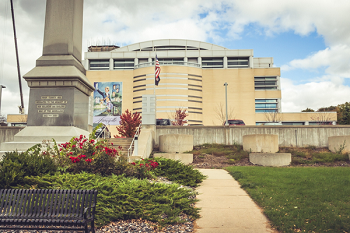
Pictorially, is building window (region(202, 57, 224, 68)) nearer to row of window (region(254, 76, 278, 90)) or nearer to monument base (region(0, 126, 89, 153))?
row of window (region(254, 76, 278, 90))

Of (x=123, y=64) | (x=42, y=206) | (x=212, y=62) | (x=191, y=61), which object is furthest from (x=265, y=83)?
(x=42, y=206)

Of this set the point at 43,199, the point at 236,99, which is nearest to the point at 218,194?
the point at 43,199

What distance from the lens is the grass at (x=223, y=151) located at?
53.1 feet

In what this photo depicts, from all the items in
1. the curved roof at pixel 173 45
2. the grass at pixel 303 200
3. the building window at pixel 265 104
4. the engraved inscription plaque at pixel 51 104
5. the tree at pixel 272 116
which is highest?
the curved roof at pixel 173 45

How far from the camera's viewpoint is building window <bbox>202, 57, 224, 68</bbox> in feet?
289

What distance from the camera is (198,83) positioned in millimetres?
78312

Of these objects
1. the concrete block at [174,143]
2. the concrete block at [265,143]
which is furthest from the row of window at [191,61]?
the concrete block at [265,143]

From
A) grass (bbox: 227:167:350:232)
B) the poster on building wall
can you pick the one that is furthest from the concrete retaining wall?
the poster on building wall

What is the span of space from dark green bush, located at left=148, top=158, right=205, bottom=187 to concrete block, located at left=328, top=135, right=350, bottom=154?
410 inches

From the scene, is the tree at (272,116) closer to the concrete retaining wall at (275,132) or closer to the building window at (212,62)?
the building window at (212,62)

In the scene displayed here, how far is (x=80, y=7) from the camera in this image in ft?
43.0

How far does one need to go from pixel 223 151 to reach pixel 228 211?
10615mm

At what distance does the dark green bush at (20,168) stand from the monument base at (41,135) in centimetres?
271

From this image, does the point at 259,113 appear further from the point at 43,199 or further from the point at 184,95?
the point at 43,199
